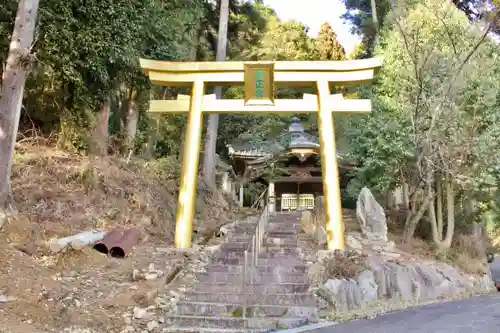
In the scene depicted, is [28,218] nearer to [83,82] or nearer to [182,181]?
[182,181]

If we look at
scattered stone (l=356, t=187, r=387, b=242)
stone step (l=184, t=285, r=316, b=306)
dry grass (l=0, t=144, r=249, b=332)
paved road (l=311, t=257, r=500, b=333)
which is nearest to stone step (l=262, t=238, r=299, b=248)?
dry grass (l=0, t=144, r=249, b=332)

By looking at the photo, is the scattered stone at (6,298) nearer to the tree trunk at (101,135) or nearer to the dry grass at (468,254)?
the tree trunk at (101,135)

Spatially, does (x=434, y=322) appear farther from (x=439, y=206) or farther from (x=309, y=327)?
(x=439, y=206)

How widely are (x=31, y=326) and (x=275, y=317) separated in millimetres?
3480

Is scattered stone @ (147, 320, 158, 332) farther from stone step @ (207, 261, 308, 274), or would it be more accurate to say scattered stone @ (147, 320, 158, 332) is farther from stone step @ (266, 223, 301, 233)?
stone step @ (266, 223, 301, 233)

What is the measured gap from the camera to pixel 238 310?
7711mm

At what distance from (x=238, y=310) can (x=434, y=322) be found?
3.06 m

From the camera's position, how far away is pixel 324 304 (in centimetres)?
818

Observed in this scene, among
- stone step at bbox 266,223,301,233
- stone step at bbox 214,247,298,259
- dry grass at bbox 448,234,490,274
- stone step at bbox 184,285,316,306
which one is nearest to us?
stone step at bbox 184,285,316,306

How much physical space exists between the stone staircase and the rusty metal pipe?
62.2 inches

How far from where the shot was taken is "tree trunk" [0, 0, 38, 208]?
8.68m

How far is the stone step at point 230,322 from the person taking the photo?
7.23 metres

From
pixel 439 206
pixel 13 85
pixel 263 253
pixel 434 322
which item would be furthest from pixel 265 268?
pixel 439 206

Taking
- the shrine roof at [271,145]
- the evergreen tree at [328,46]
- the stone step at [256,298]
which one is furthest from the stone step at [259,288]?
the evergreen tree at [328,46]
